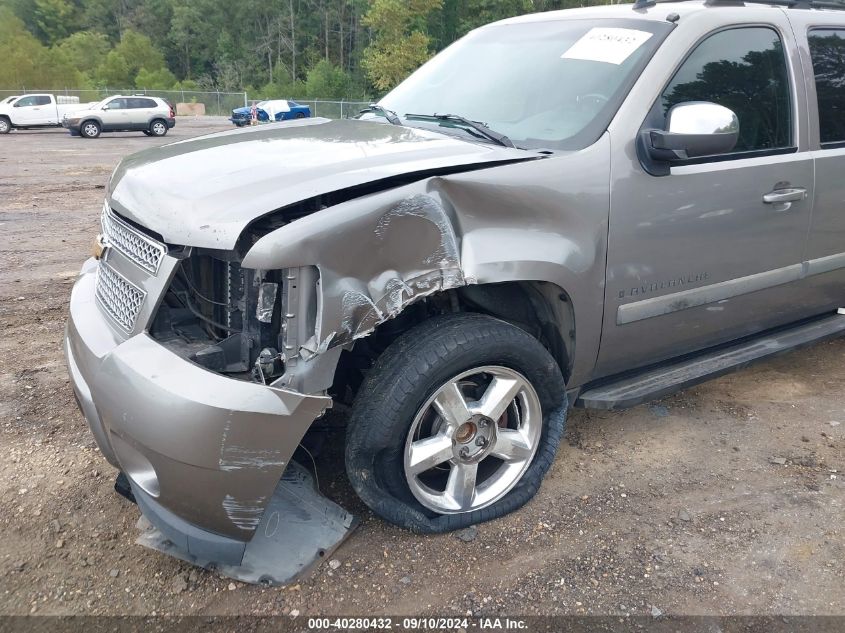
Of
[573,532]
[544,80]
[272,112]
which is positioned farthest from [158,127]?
[573,532]

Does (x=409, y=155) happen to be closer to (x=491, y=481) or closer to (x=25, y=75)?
(x=491, y=481)

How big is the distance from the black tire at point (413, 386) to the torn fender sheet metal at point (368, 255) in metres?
0.21

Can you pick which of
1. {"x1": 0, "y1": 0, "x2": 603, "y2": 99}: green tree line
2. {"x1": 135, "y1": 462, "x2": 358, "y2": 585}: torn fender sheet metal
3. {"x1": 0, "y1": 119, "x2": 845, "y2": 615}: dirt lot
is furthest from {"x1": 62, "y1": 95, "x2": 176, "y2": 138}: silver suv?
{"x1": 135, "y1": 462, "x2": 358, "y2": 585}: torn fender sheet metal

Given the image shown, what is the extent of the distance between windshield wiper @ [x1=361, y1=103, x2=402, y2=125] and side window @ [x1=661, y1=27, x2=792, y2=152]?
1.23m

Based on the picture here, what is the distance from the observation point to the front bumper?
6.19 ft

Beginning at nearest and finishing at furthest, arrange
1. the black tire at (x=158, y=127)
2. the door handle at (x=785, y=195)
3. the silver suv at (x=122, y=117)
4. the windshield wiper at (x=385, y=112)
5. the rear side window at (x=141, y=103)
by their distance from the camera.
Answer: the door handle at (x=785, y=195) < the windshield wiper at (x=385, y=112) < the silver suv at (x=122, y=117) < the rear side window at (x=141, y=103) < the black tire at (x=158, y=127)

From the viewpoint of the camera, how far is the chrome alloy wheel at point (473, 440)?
2393mm

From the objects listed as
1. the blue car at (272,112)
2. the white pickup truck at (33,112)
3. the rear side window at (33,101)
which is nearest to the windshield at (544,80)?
the white pickup truck at (33,112)

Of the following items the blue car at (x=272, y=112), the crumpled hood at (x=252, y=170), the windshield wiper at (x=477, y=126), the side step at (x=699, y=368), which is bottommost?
the blue car at (x=272, y=112)

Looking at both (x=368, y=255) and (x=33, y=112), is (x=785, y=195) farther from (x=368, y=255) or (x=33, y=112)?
(x=33, y=112)

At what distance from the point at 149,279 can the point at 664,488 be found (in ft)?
7.33

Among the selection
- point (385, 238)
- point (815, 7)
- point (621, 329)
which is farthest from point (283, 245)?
point (815, 7)

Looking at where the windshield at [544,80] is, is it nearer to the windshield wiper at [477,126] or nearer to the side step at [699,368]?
the windshield wiper at [477,126]

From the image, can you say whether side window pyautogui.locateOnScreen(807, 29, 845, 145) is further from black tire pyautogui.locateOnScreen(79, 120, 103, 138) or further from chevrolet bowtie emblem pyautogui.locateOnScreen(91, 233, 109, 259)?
black tire pyautogui.locateOnScreen(79, 120, 103, 138)
